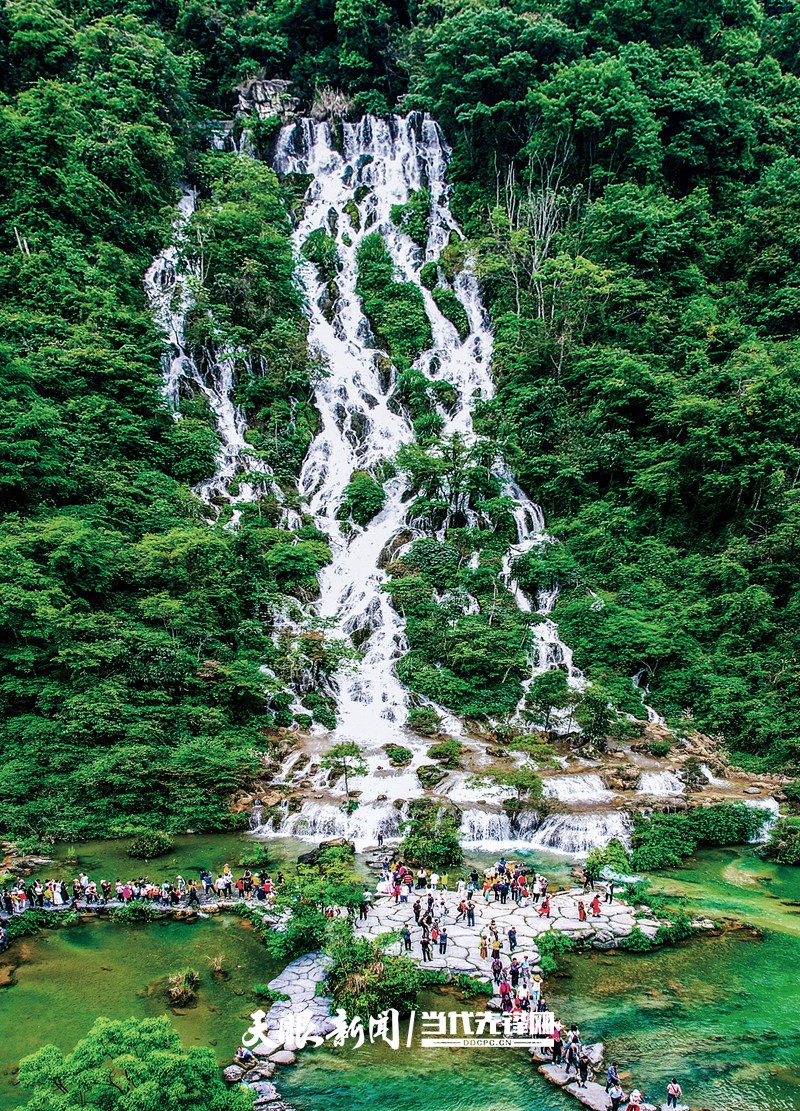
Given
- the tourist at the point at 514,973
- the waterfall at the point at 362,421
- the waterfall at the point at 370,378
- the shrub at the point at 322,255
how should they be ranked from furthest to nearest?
the shrub at the point at 322,255
the waterfall at the point at 370,378
the waterfall at the point at 362,421
the tourist at the point at 514,973

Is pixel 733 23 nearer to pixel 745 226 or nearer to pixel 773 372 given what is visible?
pixel 745 226

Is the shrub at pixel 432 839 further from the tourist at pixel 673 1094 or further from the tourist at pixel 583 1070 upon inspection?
the tourist at pixel 673 1094

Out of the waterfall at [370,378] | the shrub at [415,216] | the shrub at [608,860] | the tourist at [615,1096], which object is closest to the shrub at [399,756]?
the waterfall at [370,378]

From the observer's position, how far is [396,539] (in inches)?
1136

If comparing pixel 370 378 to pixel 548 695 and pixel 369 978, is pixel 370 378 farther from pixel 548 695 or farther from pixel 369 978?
pixel 369 978

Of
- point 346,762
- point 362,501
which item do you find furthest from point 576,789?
point 362,501

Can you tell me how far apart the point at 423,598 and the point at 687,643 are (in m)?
9.92

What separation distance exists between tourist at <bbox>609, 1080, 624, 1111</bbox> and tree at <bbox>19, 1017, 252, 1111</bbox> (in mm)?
5250

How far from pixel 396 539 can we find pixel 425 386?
904 cm

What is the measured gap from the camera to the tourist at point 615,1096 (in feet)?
29.8

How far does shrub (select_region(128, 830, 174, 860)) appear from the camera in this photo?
1659 centimetres

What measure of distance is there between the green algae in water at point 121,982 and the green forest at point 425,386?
455cm

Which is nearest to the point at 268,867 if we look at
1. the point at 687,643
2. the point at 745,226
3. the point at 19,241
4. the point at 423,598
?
the point at 423,598

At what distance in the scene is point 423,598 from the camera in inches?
1022
